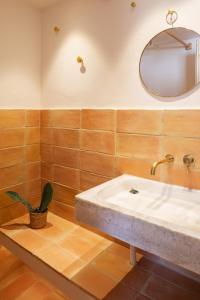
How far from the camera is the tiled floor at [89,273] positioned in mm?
1264

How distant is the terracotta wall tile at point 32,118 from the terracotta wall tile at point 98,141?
1.73ft

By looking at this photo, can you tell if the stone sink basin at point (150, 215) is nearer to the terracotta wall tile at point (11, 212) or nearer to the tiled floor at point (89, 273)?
the tiled floor at point (89, 273)

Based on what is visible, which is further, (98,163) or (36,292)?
(98,163)

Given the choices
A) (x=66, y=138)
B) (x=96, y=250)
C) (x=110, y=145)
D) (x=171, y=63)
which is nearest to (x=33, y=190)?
(x=66, y=138)

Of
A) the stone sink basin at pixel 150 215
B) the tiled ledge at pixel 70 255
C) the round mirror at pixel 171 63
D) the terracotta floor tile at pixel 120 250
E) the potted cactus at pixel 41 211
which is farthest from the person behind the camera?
the potted cactus at pixel 41 211

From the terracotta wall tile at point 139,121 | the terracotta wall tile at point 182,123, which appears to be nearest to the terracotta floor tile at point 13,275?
the terracotta wall tile at point 139,121

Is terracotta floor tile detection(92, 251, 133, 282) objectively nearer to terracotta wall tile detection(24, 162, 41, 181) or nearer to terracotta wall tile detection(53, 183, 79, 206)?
terracotta wall tile detection(53, 183, 79, 206)

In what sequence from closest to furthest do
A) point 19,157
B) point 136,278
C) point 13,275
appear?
point 136,278
point 13,275
point 19,157

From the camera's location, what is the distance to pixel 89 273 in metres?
1.37

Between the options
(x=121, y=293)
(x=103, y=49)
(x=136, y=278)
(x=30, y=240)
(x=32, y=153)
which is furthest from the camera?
(x=32, y=153)

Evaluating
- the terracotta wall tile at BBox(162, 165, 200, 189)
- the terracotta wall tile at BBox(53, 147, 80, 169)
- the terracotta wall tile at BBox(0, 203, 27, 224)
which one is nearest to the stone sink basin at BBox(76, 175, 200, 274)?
the terracotta wall tile at BBox(162, 165, 200, 189)

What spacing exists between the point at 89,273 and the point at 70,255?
0.21m

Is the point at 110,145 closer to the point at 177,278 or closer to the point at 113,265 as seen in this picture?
the point at 113,265

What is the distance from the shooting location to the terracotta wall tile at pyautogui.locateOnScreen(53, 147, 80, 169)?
180 cm
